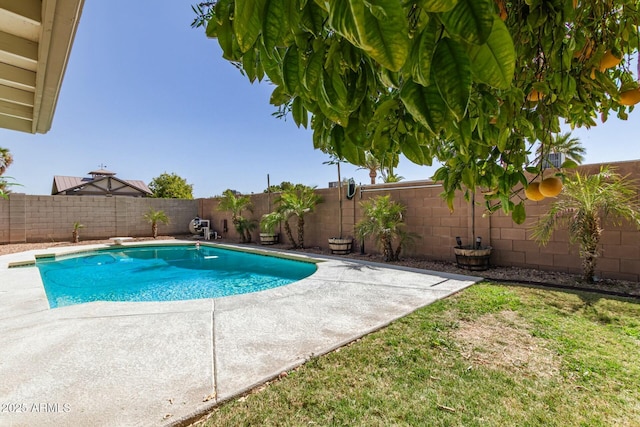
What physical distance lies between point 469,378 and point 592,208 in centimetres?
473

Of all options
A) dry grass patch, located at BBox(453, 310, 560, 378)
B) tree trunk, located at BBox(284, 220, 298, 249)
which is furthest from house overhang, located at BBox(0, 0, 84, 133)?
tree trunk, located at BBox(284, 220, 298, 249)

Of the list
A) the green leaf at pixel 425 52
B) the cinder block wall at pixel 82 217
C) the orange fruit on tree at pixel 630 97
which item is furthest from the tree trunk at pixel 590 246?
the cinder block wall at pixel 82 217

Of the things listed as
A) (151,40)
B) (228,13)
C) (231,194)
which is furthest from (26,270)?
(228,13)

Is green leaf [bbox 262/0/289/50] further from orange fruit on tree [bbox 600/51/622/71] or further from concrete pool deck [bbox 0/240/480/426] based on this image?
concrete pool deck [bbox 0/240/480/426]

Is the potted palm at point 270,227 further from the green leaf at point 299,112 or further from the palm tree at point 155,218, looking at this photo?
the green leaf at point 299,112

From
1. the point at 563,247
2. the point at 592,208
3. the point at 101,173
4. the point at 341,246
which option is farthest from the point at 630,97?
the point at 101,173

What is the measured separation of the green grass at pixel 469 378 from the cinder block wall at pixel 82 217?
623 inches

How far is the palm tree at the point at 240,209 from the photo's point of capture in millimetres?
13391

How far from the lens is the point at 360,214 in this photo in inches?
393

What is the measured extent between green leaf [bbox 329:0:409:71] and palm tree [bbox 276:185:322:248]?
1047 cm

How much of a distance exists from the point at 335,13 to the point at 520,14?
100 centimetres

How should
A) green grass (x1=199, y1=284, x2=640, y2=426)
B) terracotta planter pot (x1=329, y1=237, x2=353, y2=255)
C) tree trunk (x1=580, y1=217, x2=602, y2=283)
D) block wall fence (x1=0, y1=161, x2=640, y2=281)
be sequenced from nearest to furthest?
green grass (x1=199, y1=284, x2=640, y2=426), tree trunk (x1=580, y1=217, x2=602, y2=283), block wall fence (x1=0, y1=161, x2=640, y2=281), terracotta planter pot (x1=329, y1=237, x2=353, y2=255)

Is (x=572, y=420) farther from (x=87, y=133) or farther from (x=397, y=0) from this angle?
(x=87, y=133)

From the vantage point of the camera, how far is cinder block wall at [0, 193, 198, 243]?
1235 cm
